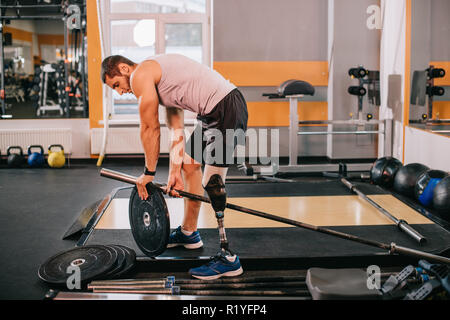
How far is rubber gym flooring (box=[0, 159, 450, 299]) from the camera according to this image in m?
2.43

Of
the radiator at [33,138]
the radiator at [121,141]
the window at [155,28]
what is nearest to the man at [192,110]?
the radiator at [121,141]

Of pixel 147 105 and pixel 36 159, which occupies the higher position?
pixel 147 105

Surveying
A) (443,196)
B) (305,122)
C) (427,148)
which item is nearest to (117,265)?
(443,196)

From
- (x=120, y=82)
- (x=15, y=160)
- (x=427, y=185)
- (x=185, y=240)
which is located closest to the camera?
(x=120, y=82)

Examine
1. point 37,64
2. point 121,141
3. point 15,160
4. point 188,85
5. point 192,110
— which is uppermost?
point 37,64

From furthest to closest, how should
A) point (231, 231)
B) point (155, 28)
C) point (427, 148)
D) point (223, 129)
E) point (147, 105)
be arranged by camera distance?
point (155, 28) → point (427, 148) → point (231, 231) → point (223, 129) → point (147, 105)

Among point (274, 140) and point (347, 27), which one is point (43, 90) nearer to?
point (274, 140)

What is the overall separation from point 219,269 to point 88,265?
0.67 metres

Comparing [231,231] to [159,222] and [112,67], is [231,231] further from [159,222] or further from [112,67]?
[112,67]

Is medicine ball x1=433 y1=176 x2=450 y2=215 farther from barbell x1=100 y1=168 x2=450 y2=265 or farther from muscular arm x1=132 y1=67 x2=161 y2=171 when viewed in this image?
muscular arm x1=132 y1=67 x2=161 y2=171

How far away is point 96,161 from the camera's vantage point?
6.02 m

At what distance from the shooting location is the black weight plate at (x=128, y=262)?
2.27 m

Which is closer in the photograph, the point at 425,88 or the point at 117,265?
the point at 117,265

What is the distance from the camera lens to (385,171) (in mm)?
4105
